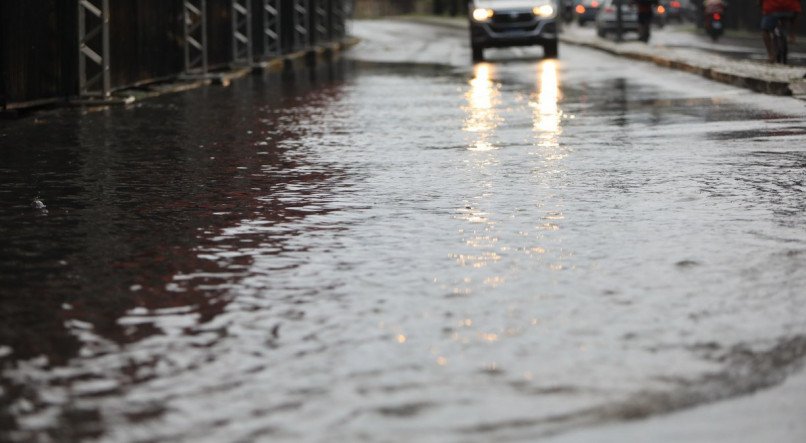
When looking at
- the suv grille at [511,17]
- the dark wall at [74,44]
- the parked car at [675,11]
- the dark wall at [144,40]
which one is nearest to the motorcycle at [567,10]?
the parked car at [675,11]

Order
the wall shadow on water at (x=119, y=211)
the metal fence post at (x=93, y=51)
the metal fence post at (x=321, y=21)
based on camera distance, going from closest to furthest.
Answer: the wall shadow on water at (x=119, y=211) → the metal fence post at (x=93, y=51) → the metal fence post at (x=321, y=21)

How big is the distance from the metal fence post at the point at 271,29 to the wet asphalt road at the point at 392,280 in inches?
746

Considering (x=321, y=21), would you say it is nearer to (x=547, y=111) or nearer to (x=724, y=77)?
(x=724, y=77)

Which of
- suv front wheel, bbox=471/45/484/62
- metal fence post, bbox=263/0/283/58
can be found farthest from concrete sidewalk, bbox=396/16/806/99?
metal fence post, bbox=263/0/283/58

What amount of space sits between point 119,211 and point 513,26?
2834cm

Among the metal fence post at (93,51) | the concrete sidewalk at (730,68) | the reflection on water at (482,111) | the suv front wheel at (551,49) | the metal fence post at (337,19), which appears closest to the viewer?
the reflection on water at (482,111)

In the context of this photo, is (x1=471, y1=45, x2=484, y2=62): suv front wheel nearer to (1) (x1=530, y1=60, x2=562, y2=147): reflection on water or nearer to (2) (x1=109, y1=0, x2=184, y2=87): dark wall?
(1) (x1=530, y1=60, x2=562, y2=147): reflection on water

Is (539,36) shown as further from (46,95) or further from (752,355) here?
(752,355)

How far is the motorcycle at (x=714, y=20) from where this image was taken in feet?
158

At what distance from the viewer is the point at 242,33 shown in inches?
1342

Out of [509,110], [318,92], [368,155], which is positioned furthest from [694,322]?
[318,92]

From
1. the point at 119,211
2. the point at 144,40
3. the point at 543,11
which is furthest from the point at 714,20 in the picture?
the point at 119,211

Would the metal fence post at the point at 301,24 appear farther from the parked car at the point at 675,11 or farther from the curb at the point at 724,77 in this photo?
the parked car at the point at 675,11

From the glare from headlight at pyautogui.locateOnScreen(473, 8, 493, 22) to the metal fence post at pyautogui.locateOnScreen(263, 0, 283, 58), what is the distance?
4377 millimetres
